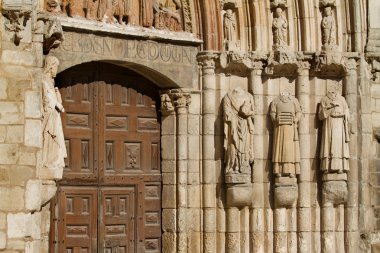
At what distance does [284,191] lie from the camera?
52.1ft

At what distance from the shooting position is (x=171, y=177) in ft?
51.9

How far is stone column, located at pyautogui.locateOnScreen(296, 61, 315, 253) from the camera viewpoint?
52.8 feet

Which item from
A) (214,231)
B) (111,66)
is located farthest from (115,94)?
(214,231)

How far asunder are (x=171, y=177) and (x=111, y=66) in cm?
192

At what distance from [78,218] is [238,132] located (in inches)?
106

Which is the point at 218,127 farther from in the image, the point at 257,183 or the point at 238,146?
the point at 257,183

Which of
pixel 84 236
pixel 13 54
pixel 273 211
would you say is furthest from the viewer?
pixel 273 211

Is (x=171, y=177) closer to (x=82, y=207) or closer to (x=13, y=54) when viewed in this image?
(x=82, y=207)

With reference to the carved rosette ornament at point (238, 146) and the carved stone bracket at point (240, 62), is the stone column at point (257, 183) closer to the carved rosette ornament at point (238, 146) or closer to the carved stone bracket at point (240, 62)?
the carved stone bracket at point (240, 62)

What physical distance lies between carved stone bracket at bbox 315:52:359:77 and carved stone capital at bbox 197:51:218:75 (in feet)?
5.33

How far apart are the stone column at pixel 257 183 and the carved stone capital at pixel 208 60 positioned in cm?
61

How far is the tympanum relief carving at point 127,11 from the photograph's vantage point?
14.6 meters

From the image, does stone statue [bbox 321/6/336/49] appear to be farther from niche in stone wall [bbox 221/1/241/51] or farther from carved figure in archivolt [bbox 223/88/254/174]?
carved figure in archivolt [bbox 223/88/254/174]

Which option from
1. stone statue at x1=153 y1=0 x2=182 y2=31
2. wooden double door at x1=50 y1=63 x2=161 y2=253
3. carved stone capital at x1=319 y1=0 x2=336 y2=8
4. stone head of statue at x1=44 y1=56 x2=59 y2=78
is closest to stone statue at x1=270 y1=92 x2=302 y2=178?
carved stone capital at x1=319 y1=0 x2=336 y2=8
